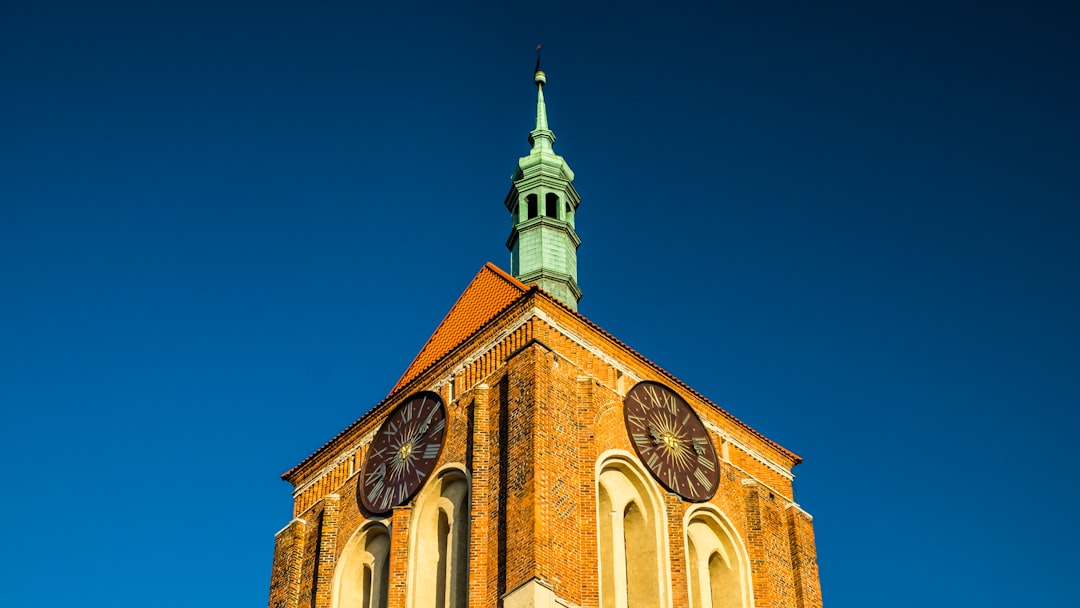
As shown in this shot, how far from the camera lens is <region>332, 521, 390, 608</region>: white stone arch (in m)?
37.3

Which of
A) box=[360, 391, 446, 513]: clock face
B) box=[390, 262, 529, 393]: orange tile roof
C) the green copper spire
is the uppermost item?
the green copper spire

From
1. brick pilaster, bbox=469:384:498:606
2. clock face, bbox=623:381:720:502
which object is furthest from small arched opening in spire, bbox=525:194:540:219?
brick pilaster, bbox=469:384:498:606

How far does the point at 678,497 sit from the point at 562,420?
3.38 m

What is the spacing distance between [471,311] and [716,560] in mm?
8606

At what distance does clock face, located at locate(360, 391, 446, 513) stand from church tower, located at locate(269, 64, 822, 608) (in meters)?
0.04

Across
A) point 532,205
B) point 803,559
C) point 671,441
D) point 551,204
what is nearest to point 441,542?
Result: point 671,441

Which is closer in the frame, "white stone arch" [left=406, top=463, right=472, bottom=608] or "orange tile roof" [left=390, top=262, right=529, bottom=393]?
"white stone arch" [left=406, top=463, right=472, bottom=608]

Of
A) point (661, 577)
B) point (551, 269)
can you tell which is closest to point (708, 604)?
point (661, 577)

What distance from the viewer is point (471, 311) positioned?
41.7 metres

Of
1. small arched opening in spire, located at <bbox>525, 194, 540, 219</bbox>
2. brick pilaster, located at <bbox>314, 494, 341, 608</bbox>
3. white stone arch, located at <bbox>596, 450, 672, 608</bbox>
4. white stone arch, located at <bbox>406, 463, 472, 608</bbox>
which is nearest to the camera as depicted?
white stone arch, located at <bbox>596, 450, 672, 608</bbox>

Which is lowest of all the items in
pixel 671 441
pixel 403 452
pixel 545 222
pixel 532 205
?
pixel 403 452

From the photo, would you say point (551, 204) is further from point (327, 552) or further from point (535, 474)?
point (535, 474)

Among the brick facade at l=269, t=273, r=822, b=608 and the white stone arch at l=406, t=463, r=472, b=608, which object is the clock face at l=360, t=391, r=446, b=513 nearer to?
the brick facade at l=269, t=273, r=822, b=608

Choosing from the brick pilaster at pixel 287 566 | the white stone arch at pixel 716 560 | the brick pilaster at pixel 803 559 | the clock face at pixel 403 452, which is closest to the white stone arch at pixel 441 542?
the clock face at pixel 403 452
